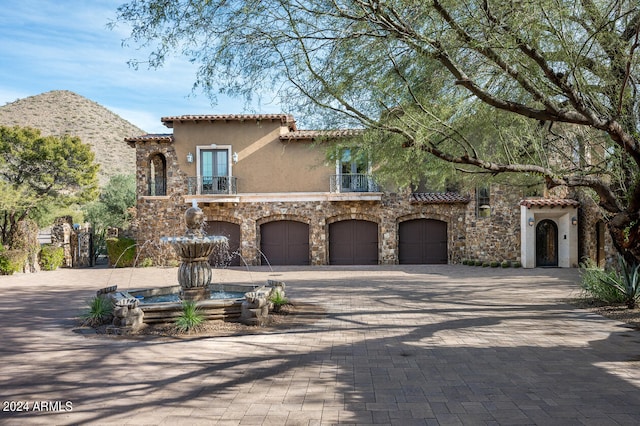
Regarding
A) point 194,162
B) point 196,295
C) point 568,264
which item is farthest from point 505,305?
point 194,162

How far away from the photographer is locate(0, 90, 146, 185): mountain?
161ft

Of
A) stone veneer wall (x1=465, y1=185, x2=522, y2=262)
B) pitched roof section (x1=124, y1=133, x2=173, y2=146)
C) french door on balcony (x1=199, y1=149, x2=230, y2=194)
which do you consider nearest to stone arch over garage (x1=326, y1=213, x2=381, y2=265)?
stone veneer wall (x1=465, y1=185, x2=522, y2=262)

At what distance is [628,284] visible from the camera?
9.09 metres

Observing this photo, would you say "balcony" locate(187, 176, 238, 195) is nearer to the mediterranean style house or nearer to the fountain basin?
the mediterranean style house

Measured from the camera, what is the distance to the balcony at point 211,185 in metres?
21.8

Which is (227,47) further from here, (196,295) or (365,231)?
(365,231)

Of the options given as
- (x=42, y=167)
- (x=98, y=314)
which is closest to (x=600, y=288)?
(x=98, y=314)

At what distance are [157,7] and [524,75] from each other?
16.5ft

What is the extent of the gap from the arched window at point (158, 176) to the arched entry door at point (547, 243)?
17.1m

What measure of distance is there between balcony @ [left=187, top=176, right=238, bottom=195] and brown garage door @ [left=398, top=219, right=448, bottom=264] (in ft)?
26.9

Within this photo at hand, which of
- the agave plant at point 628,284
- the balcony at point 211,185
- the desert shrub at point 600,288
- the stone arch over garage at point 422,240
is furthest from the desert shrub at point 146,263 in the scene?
the agave plant at point 628,284

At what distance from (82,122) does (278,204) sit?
41.9m

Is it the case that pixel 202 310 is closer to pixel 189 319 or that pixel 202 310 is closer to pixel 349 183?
pixel 189 319

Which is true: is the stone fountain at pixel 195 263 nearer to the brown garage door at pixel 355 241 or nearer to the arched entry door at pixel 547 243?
the brown garage door at pixel 355 241
